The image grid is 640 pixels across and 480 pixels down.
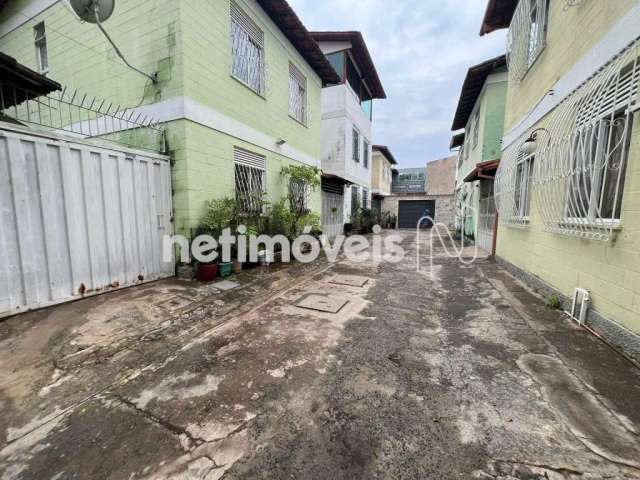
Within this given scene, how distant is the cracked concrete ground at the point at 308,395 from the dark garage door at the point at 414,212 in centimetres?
1750

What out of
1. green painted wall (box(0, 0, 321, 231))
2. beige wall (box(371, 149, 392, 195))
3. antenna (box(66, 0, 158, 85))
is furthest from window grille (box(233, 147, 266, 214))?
beige wall (box(371, 149, 392, 195))

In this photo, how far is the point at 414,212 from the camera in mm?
20609

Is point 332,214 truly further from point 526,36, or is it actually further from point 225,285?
point 526,36

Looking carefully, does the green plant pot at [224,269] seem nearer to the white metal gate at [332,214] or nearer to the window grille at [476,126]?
the white metal gate at [332,214]

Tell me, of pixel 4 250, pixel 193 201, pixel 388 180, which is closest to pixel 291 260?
pixel 193 201

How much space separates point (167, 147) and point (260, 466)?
501 centimetres

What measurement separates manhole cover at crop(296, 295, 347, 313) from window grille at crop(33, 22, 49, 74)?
8.05 m

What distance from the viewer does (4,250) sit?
118 inches

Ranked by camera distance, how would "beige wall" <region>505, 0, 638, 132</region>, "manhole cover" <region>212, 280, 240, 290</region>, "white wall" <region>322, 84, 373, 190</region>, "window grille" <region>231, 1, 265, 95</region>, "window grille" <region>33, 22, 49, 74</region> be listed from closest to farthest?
"beige wall" <region>505, 0, 638, 132</region> → "manhole cover" <region>212, 280, 240, 290</region> → "window grille" <region>231, 1, 265, 95</region> → "window grille" <region>33, 22, 49, 74</region> → "white wall" <region>322, 84, 373, 190</region>

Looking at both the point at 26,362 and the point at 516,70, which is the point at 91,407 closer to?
the point at 26,362

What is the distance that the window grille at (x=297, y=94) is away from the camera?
774 centimetres

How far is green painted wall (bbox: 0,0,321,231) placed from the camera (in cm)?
456

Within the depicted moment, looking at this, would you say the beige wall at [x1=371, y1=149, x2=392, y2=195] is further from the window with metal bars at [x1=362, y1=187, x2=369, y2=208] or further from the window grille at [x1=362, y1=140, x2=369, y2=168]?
the window grille at [x1=362, y1=140, x2=369, y2=168]

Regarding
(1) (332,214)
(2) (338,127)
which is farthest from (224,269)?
(2) (338,127)
